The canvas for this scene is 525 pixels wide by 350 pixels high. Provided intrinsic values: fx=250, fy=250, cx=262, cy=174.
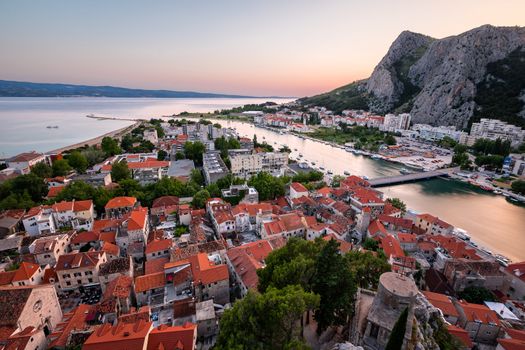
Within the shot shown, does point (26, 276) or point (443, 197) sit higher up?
point (26, 276)

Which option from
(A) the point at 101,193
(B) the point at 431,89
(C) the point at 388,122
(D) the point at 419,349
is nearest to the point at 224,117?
(C) the point at 388,122

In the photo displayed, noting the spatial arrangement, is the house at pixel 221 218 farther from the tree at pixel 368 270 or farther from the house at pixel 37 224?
the house at pixel 37 224

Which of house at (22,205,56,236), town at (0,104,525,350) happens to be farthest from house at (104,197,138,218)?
house at (22,205,56,236)

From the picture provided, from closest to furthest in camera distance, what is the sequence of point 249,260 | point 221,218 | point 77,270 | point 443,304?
point 443,304 < point 77,270 < point 249,260 < point 221,218

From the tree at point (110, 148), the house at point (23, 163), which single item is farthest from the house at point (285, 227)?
the tree at point (110, 148)

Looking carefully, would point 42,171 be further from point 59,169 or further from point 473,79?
point 473,79

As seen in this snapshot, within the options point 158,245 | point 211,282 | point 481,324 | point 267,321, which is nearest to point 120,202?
point 158,245
